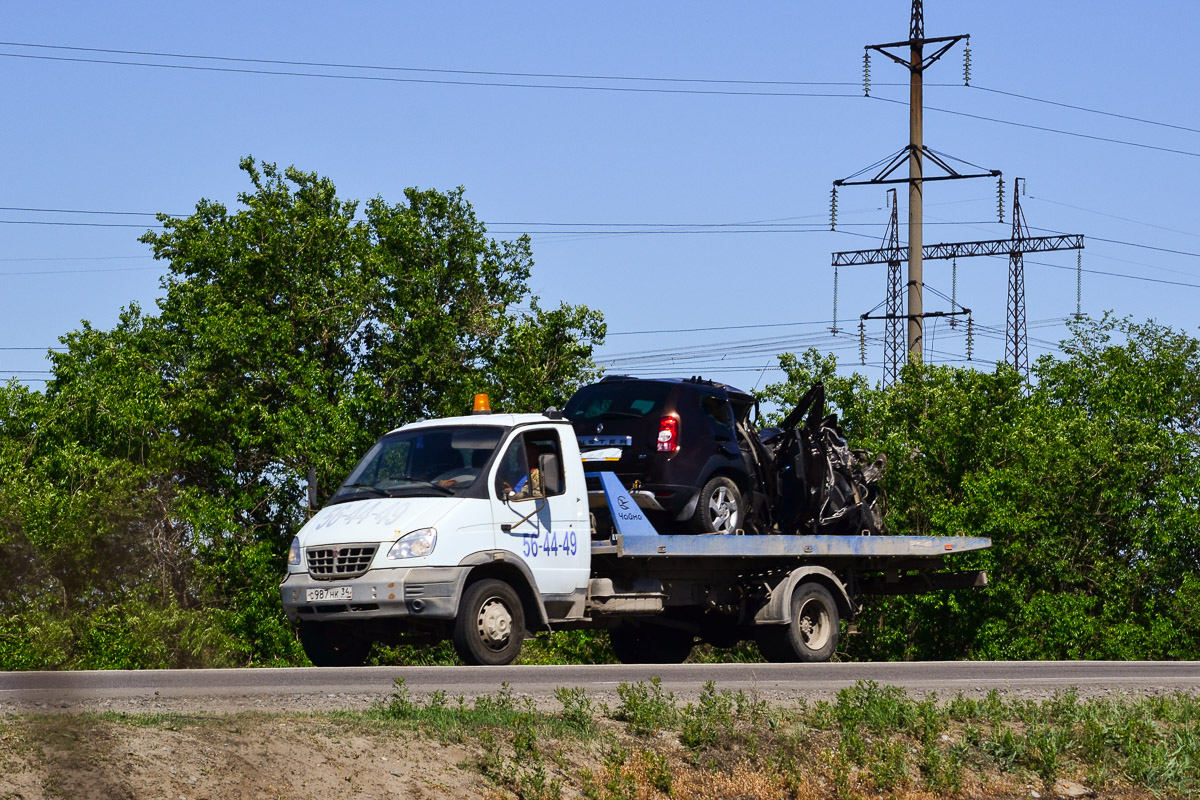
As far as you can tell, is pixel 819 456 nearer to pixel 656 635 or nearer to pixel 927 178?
pixel 656 635

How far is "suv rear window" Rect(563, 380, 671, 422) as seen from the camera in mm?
16219

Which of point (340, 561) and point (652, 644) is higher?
point (340, 561)

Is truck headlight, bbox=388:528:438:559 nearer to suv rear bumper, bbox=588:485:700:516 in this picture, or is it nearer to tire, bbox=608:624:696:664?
suv rear bumper, bbox=588:485:700:516

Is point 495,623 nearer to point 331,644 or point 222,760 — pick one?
point 331,644

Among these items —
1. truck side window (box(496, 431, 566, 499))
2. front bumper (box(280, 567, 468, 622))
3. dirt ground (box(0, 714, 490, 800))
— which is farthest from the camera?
truck side window (box(496, 431, 566, 499))

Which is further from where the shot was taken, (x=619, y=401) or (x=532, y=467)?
(x=619, y=401)

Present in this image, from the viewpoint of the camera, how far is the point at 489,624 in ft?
44.0

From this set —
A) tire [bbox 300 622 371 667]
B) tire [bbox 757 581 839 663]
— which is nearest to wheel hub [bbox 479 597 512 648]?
tire [bbox 300 622 371 667]

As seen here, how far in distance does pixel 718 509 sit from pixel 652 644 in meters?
3.25

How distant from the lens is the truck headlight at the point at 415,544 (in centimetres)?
1298

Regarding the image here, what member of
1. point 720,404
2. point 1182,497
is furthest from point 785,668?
point 1182,497

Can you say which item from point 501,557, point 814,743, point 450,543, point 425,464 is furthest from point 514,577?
point 814,743

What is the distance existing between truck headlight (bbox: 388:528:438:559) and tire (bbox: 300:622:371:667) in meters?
1.35

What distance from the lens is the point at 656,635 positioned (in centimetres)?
1894
